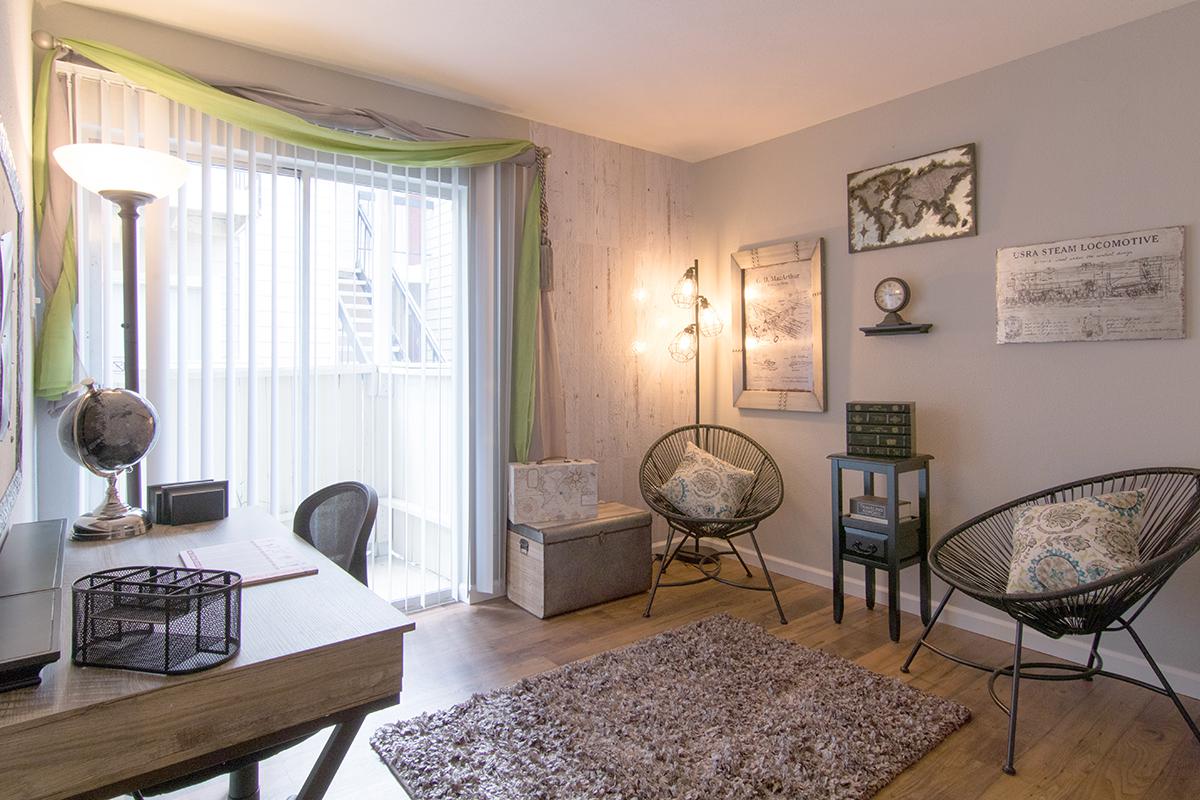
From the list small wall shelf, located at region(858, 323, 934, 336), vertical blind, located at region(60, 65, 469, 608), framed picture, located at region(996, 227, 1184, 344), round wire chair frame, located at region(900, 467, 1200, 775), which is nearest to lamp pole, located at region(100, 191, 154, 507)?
vertical blind, located at region(60, 65, 469, 608)

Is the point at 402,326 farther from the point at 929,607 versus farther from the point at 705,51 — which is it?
the point at 929,607

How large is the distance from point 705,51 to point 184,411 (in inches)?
99.5

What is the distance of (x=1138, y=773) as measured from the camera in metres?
1.92

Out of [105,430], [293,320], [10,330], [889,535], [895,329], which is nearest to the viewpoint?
[10,330]

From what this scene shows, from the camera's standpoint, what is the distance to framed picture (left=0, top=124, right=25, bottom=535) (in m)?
1.33

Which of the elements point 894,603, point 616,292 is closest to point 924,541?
point 894,603

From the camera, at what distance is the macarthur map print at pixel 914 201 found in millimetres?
2949

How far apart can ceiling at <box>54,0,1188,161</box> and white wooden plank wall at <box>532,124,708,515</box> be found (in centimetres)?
48

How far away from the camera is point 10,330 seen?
1462 mm

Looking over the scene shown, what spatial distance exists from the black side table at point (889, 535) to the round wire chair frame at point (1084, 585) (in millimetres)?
228

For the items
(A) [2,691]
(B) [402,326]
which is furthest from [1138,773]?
(B) [402,326]

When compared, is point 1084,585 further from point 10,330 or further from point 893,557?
point 10,330

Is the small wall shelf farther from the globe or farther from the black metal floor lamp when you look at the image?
the globe

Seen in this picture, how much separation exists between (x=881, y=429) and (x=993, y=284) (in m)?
0.78
